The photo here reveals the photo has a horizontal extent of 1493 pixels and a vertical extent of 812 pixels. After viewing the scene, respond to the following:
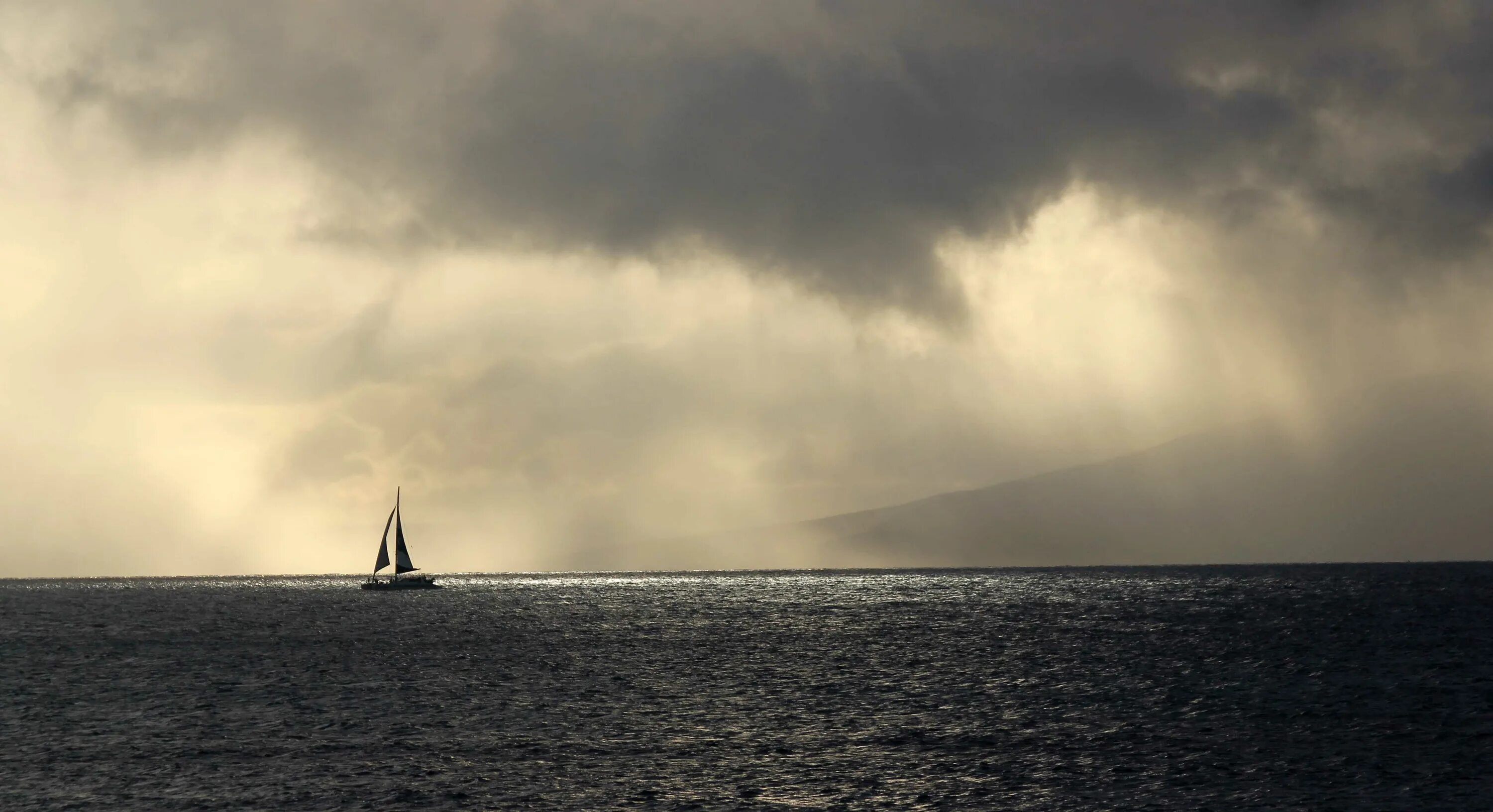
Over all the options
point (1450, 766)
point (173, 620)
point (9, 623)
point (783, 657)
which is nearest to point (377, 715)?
point (783, 657)

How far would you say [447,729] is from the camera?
6291 centimetres

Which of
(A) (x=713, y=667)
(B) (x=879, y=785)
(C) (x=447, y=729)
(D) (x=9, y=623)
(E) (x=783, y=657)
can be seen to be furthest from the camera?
(D) (x=9, y=623)

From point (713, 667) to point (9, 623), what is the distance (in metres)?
127

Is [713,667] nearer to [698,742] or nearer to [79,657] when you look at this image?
[698,742]

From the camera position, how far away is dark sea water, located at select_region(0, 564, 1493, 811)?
47.2 m

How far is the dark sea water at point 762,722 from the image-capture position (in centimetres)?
4722

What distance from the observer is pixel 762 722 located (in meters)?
64.6

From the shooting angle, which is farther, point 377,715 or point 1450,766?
point 377,715

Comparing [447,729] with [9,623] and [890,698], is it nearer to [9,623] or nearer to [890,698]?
[890,698]

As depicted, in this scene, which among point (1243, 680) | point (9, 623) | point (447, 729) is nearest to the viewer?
point (447, 729)

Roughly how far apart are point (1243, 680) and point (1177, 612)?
307ft

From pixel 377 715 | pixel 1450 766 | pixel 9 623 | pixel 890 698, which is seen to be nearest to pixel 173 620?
pixel 9 623

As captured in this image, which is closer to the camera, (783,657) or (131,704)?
(131,704)

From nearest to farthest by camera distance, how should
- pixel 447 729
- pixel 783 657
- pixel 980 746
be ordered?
pixel 980 746 → pixel 447 729 → pixel 783 657
